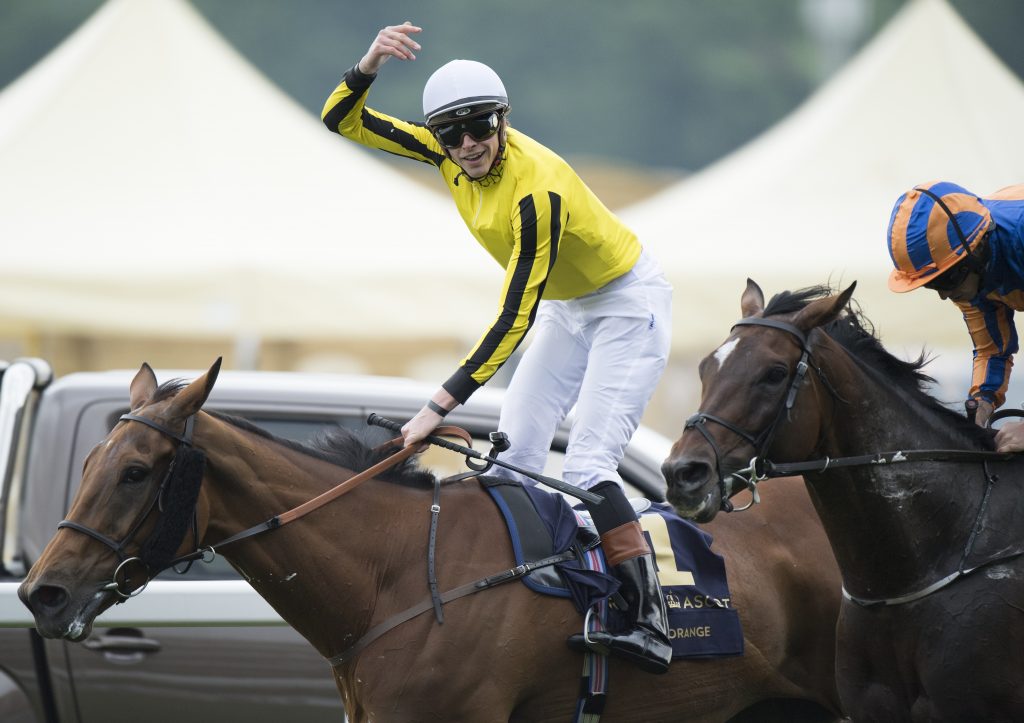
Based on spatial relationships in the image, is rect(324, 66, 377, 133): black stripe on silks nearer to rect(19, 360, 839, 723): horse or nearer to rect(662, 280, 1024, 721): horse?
rect(19, 360, 839, 723): horse

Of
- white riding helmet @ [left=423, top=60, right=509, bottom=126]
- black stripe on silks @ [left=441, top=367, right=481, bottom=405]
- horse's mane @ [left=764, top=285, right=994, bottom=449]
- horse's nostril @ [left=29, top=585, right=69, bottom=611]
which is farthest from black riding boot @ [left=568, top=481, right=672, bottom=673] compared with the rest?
horse's nostril @ [left=29, top=585, right=69, bottom=611]

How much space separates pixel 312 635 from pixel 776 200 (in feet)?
27.7

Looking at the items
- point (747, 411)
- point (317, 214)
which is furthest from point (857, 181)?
point (747, 411)

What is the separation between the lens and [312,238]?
10.3 m

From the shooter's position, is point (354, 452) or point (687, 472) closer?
point (687, 472)

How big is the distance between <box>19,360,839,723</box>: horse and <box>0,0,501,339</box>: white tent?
5.57 metres

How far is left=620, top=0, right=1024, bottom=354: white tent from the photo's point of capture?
10242 mm

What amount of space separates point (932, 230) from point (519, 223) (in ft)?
4.44

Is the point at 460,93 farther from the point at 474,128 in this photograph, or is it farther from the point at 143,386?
the point at 143,386

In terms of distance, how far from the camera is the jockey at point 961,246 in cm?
409

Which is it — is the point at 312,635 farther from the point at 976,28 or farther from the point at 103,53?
the point at 976,28

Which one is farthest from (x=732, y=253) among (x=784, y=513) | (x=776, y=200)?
(x=784, y=513)

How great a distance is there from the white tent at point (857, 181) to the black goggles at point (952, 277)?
5.56m

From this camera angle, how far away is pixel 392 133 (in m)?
4.86
